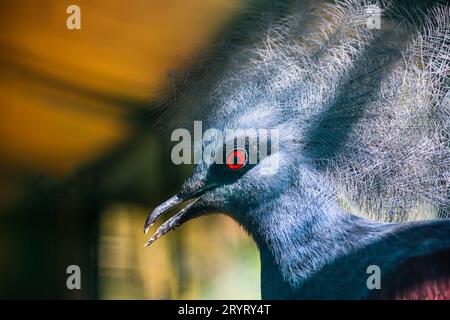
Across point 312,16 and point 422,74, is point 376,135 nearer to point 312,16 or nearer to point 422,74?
point 422,74

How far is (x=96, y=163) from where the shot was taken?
3.40 metres

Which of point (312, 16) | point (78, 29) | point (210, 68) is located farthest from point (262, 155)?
point (78, 29)

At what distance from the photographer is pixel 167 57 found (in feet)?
10.8

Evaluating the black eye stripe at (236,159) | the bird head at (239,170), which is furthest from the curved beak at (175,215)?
the black eye stripe at (236,159)

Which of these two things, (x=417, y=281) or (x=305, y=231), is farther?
(x=305, y=231)

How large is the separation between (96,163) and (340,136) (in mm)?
1318

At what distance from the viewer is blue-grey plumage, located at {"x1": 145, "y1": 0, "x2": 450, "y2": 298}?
2.91 metres

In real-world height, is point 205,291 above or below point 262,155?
below

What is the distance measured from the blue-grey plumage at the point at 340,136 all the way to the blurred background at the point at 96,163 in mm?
387

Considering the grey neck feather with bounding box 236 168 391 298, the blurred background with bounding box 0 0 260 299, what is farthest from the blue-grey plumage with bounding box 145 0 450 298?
the blurred background with bounding box 0 0 260 299

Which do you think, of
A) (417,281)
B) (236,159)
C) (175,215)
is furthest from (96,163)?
(417,281)

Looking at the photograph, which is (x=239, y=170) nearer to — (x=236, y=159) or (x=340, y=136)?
(x=236, y=159)
